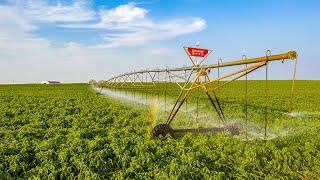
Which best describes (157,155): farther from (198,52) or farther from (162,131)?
(198,52)

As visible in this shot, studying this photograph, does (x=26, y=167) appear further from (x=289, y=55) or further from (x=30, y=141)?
(x=289, y=55)

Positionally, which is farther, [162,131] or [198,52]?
[198,52]

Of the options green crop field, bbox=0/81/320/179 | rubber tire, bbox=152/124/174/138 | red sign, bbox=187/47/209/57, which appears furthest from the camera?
red sign, bbox=187/47/209/57

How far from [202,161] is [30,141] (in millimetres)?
6175

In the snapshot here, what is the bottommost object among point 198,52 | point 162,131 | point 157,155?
point 157,155

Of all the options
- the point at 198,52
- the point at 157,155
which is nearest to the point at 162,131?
the point at 157,155

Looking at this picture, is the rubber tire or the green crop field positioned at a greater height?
the rubber tire

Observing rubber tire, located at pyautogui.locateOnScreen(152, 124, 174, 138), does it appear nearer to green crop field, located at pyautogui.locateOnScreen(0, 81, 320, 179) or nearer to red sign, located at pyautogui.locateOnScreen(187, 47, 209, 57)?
green crop field, located at pyautogui.locateOnScreen(0, 81, 320, 179)

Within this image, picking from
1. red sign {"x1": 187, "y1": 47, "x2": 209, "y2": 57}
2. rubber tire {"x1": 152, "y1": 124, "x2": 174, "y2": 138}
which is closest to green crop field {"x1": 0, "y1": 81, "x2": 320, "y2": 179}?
rubber tire {"x1": 152, "y1": 124, "x2": 174, "y2": 138}

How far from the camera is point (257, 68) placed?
1253 centimetres


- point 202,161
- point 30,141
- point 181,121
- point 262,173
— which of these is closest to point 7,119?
point 30,141

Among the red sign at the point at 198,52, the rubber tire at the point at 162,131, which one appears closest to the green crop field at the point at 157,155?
the rubber tire at the point at 162,131

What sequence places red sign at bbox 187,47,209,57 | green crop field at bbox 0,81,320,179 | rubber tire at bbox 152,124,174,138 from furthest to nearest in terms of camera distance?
red sign at bbox 187,47,209,57 < rubber tire at bbox 152,124,174,138 < green crop field at bbox 0,81,320,179

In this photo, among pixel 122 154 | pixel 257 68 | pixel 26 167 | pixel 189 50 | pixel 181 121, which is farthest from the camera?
pixel 181 121
